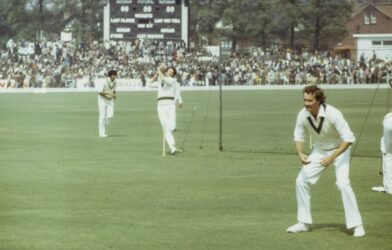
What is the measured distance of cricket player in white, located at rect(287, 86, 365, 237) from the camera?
40.8ft

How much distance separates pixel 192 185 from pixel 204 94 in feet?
158

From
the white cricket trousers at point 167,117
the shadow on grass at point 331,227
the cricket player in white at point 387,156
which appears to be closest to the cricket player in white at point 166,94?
the white cricket trousers at point 167,117

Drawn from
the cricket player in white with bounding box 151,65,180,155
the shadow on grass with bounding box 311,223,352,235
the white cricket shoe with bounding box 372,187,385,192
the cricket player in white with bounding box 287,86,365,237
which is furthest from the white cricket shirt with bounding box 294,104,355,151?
the cricket player in white with bounding box 151,65,180,155

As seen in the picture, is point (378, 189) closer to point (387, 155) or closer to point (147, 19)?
point (387, 155)

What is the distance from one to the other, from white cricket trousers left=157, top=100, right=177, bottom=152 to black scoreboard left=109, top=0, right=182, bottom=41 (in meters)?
39.0

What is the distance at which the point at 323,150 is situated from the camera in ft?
42.0

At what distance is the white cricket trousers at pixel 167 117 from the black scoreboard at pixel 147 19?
39022 millimetres

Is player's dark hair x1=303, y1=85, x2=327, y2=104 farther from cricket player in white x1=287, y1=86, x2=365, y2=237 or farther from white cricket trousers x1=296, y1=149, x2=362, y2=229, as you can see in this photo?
white cricket trousers x1=296, y1=149, x2=362, y2=229

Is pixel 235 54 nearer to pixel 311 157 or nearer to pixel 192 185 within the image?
pixel 192 185

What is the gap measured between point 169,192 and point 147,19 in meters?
48.6

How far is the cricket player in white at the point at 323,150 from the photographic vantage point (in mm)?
12430

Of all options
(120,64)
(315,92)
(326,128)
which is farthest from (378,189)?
(120,64)

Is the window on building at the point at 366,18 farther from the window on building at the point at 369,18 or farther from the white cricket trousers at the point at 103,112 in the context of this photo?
the white cricket trousers at the point at 103,112

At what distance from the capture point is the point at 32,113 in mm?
45781
